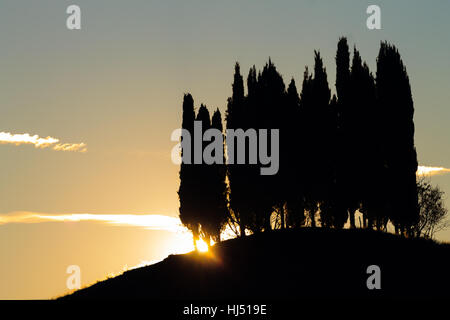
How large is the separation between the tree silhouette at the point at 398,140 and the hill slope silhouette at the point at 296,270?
252 inches

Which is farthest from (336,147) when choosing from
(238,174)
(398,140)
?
(238,174)

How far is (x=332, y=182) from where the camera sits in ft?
146

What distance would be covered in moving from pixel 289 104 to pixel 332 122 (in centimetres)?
380

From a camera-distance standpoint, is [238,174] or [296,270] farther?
[238,174]

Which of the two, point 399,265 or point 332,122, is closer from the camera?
point 399,265

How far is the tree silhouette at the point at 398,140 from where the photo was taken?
141 ft

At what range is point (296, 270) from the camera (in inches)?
1297

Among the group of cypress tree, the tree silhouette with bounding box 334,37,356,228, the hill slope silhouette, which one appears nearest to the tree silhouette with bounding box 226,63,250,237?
the group of cypress tree

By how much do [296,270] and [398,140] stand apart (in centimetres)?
1559

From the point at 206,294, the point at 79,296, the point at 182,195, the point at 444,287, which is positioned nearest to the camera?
the point at 444,287

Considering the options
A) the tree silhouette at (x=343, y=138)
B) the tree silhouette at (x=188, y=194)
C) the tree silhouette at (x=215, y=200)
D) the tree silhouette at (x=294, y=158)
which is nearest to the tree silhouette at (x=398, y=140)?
the tree silhouette at (x=343, y=138)

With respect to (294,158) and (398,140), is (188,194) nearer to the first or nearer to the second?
(294,158)

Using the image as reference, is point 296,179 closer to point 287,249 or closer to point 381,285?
point 287,249
